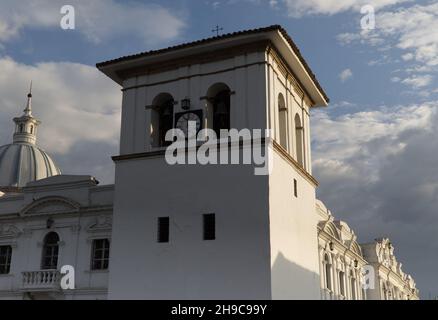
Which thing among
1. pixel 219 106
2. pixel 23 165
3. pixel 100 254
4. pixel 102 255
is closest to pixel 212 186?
pixel 219 106

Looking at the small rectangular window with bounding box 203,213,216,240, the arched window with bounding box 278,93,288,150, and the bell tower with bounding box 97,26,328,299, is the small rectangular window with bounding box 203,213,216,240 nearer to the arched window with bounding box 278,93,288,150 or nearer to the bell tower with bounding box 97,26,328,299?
the bell tower with bounding box 97,26,328,299

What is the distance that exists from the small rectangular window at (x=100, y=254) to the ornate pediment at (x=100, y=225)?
1.71ft

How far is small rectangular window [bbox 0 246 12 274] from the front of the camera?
29.2 metres

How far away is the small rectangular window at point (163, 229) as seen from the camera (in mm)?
17891

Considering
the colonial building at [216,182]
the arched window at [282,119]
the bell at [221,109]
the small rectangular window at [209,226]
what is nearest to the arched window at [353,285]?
the colonial building at [216,182]

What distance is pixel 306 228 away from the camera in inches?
789

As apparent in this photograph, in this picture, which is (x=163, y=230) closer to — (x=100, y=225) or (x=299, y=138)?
(x=299, y=138)

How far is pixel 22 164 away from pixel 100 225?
13.8m

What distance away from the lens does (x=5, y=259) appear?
96.3 ft

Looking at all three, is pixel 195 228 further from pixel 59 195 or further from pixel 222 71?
pixel 59 195

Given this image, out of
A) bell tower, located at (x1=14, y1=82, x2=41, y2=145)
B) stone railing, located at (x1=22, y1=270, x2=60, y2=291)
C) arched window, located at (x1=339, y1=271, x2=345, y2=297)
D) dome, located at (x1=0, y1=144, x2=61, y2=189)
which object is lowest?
stone railing, located at (x1=22, y1=270, x2=60, y2=291)

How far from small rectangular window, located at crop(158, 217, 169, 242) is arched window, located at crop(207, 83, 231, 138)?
293 centimetres

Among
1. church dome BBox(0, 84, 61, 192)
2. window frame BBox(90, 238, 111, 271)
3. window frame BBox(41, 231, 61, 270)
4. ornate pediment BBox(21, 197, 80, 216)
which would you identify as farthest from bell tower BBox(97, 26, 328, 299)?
church dome BBox(0, 84, 61, 192)

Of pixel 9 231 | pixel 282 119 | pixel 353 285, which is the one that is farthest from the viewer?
pixel 353 285
